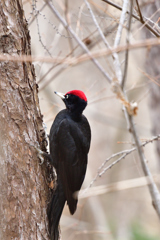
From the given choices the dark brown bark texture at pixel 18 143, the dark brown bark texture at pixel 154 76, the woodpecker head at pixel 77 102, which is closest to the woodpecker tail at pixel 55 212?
the dark brown bark texture at pixel 18 143

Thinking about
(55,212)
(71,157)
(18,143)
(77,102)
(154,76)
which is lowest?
(55,212)

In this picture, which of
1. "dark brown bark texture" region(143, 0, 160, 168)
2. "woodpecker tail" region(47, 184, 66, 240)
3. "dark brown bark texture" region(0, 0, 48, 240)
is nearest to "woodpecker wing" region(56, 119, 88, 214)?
"woodpecker tail" region(47, 184, 66, 240)

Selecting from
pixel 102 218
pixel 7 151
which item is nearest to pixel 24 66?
pixel 7 151

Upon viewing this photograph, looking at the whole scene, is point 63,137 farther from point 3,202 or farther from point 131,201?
point 131,201

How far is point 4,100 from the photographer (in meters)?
2.53

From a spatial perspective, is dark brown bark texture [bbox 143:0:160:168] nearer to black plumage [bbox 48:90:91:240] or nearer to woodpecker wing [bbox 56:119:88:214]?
black plumage [bbox 48:90:91:240]

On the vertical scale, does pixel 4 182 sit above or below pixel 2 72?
below

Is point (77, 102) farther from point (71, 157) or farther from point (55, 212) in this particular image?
point (55, 212)

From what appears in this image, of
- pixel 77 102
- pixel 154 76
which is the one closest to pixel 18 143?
pixel 77 102

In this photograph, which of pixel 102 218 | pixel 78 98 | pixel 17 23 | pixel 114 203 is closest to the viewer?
pixel 17 23

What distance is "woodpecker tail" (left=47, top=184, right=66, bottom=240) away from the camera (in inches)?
110

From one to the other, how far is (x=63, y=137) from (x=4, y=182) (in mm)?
1011

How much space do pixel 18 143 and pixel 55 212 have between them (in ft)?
2.59

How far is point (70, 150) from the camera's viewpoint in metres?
3.27
